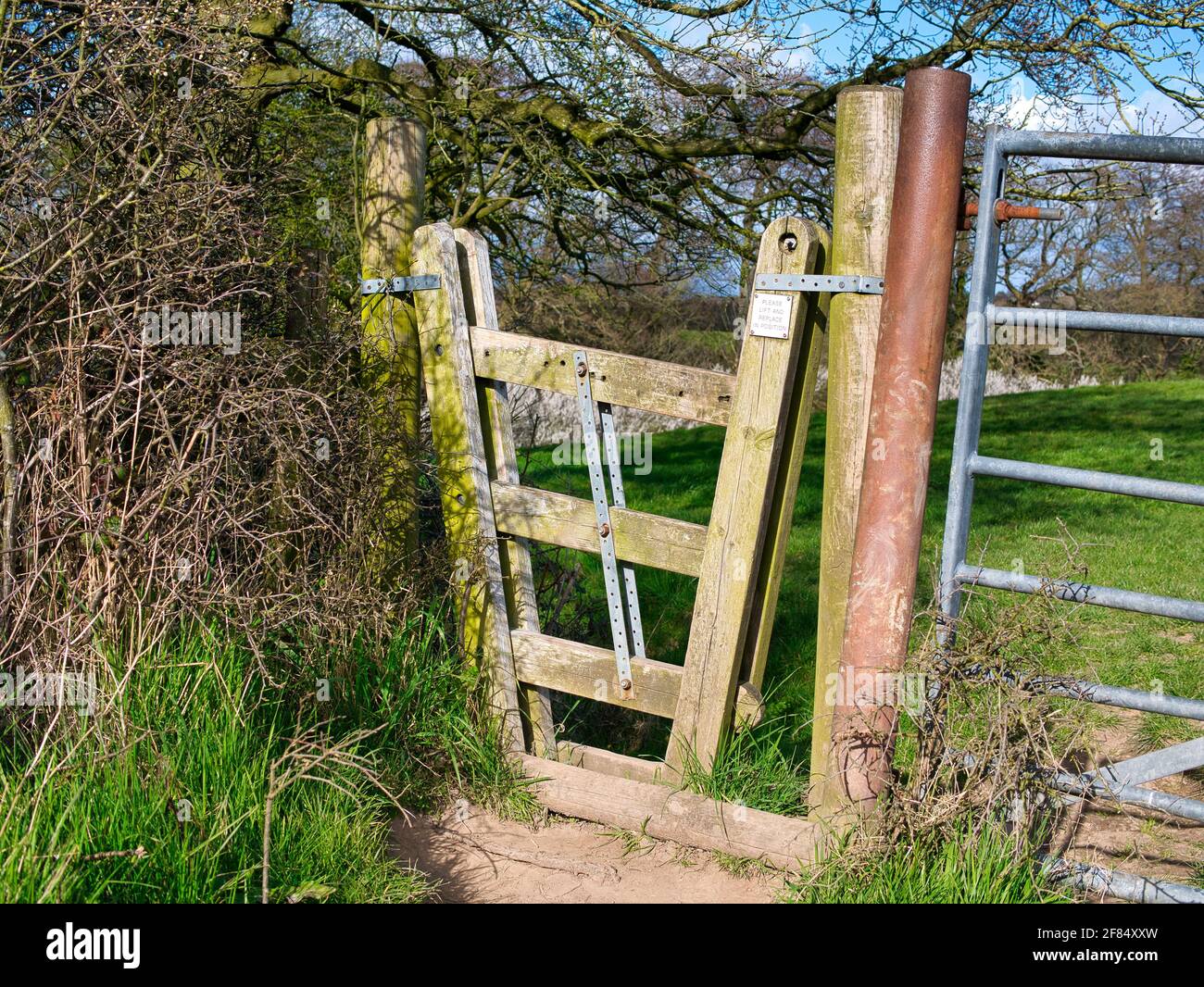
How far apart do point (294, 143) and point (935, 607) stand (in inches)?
136

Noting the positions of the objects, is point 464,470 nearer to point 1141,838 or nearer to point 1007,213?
point 1007,213

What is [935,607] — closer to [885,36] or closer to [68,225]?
[68,225]

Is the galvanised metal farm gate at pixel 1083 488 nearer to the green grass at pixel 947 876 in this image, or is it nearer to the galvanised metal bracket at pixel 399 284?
the green grass at pixel 947 876

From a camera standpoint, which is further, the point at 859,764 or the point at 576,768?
the point at 576,768

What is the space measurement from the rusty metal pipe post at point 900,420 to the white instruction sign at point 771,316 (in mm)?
355

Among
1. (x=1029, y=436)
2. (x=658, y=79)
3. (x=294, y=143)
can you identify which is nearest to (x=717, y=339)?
(x=1029, y=436)

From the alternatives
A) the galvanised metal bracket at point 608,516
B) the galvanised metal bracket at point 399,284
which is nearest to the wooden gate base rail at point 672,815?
the galvanised metal bracket at point 608,516

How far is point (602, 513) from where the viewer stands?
12.5 ft

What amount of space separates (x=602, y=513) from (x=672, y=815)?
105cm

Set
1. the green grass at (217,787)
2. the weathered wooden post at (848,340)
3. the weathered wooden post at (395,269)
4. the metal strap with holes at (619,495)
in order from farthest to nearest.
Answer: the weathered wooden post at (395,269), the metal strap with holes at (619,495), the weathered wooden post at (848,340), the green grass at (217,787)

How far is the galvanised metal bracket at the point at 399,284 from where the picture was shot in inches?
161

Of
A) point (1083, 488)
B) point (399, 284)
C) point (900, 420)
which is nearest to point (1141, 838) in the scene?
point (1083, 488)

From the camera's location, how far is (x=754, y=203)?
7.51 meters

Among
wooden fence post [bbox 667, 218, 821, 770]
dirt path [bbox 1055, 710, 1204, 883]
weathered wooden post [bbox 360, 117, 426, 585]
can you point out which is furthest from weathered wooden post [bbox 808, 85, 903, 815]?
weathered wooden post [bbox 360, 117, 426, 585]
